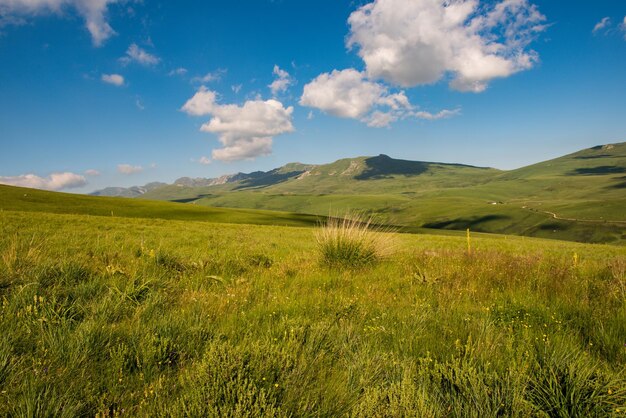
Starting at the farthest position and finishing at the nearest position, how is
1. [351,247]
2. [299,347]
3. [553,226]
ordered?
1. [553,226]
2. [351,247]
3. [299,347]

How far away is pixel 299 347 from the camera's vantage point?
10.4 ft

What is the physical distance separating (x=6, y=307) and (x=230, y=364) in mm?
3135

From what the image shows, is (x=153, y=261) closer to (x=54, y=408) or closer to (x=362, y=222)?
(x=54, y=408)

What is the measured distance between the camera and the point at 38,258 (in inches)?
223

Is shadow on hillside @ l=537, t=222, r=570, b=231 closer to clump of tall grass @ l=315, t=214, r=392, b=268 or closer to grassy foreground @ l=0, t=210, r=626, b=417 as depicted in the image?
clump of tall grass @ l=315, t=214, r=392, b=268

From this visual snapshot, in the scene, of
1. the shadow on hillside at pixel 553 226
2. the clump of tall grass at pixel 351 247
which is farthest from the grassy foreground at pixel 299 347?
the shadow on hillside at pixel 553 226

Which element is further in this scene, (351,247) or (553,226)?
(553,226)

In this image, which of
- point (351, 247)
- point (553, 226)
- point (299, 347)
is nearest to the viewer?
point (299, 347)

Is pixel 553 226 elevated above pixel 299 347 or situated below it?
below

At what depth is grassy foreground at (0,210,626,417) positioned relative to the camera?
2330 mm

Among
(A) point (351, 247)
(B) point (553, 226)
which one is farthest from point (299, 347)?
(B) point (553, 226)

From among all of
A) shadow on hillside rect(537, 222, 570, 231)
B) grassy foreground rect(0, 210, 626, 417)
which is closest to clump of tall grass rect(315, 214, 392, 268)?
grassy foreground rect(0, 210, 626, 417)

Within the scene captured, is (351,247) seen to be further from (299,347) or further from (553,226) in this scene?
(553,226)

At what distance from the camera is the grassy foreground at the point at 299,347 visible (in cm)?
233
